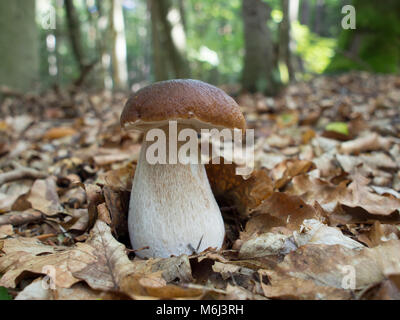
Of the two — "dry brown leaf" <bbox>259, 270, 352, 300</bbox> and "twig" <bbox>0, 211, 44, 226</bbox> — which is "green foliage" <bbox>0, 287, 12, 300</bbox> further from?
"dry brown leaf" <bbox>259, 270, 352, 300</bbox>

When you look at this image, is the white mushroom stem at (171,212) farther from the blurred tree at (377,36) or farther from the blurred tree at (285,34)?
the blurred tree at (377,36)

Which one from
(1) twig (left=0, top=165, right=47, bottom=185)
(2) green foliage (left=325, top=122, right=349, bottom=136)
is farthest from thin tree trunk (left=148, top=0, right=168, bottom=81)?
(1) twig (left=0, top=165, right=47, bottom=185)

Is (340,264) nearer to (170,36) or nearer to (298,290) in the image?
(298,290)

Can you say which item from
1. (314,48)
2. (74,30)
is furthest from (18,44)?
(314,48)

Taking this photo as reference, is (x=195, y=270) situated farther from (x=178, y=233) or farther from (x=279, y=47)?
(x=279, y=47)
